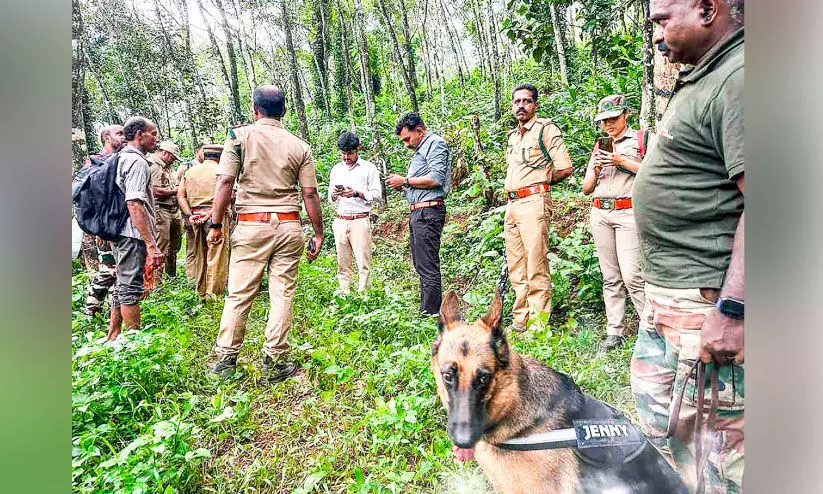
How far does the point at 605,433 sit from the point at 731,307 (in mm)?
821

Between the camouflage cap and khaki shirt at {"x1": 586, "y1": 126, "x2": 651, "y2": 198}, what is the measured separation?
10 cm

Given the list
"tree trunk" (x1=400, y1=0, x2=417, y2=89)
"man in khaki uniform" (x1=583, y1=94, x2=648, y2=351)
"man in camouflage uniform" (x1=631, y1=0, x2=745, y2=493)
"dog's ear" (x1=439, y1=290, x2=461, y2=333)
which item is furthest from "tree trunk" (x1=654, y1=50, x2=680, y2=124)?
"dog's ear" (x1=439, y1=290, x2=461, y2=333)

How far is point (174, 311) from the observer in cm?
243

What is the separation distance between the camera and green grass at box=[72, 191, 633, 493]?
2020 mm

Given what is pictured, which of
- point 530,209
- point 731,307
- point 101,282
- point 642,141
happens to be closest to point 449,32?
point 530,209

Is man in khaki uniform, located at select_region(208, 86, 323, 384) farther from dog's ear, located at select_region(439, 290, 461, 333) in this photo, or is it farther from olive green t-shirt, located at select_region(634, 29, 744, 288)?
olive green t-shirt, located at select_region(634, 29, 744, 288)

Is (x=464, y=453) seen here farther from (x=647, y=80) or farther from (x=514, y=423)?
(x=647, y=80)

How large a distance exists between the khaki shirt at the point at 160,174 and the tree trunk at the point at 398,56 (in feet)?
4.45

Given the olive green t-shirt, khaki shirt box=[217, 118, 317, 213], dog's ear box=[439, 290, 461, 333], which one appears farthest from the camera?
khaki shirt box=[217, 118, 317, 213]

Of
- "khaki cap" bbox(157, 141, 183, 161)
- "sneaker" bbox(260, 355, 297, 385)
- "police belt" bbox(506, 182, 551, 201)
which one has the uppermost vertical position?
"khaki cap" bbox(157, 141, 183, 161)

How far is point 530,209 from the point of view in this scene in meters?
2.29

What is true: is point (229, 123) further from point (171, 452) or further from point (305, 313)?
point (171, 452)
